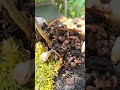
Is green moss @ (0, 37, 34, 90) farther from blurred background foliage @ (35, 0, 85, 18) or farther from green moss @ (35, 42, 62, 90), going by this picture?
blurred background foliage @ (35, 0, 85, 18)

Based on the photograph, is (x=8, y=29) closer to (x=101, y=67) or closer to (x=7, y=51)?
(x=7, y=51)

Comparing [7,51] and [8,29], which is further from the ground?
[8,29]

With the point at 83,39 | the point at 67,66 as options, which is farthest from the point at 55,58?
the point at 83,39

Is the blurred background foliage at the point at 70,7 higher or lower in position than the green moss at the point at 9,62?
higher

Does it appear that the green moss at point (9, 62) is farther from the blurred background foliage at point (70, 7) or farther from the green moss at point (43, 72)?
the blurred background foliage at point (70, 7)

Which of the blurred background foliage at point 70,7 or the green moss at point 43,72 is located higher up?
the blurred background foliage at point 70,7

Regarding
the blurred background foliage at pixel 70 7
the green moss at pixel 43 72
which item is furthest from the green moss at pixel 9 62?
the blurred background foliage at pixel 70 7

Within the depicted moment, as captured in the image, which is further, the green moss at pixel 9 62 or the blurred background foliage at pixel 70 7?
the green moss at pixel 9 62

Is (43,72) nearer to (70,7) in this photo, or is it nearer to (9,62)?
(9,62)
